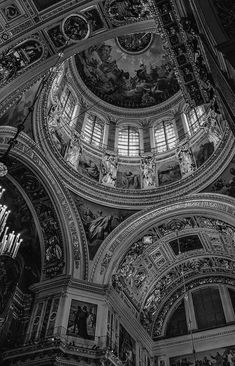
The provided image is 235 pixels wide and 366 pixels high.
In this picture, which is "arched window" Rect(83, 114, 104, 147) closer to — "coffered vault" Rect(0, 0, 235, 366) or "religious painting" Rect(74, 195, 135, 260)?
"coffered vault" Rect(0, 0, 235, 366)

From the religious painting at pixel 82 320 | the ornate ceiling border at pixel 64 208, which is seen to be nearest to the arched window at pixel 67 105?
the ornate ceiling border at pixel 64 208

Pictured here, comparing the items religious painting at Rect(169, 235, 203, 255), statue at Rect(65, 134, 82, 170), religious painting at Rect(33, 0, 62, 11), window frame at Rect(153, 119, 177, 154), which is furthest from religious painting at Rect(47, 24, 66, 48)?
religious painting at Rect(169, 235, 203, 255)

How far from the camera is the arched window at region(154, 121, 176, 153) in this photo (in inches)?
762

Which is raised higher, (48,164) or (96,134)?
(96,134)

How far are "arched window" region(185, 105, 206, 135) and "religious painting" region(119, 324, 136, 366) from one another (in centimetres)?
1018

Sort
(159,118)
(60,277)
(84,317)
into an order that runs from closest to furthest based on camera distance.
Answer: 1. (84,317)
2. (60,277)
3. (159,118)

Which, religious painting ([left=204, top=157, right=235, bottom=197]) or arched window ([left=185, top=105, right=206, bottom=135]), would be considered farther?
arched window ([left=185, top=105, right=206, bottom=135])

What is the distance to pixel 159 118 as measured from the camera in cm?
2122

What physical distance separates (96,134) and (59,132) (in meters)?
3.20

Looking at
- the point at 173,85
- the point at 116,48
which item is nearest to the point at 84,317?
the point at 173,85

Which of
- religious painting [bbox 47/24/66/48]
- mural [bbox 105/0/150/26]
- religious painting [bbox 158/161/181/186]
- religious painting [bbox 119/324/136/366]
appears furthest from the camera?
religious painting [bbox 158/161/181/186]

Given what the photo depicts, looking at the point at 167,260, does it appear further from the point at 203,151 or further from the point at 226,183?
the point at 203,151

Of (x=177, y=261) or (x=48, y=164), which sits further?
(x=177, y=261)

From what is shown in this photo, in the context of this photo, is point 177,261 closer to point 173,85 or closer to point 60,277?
point 60,277
